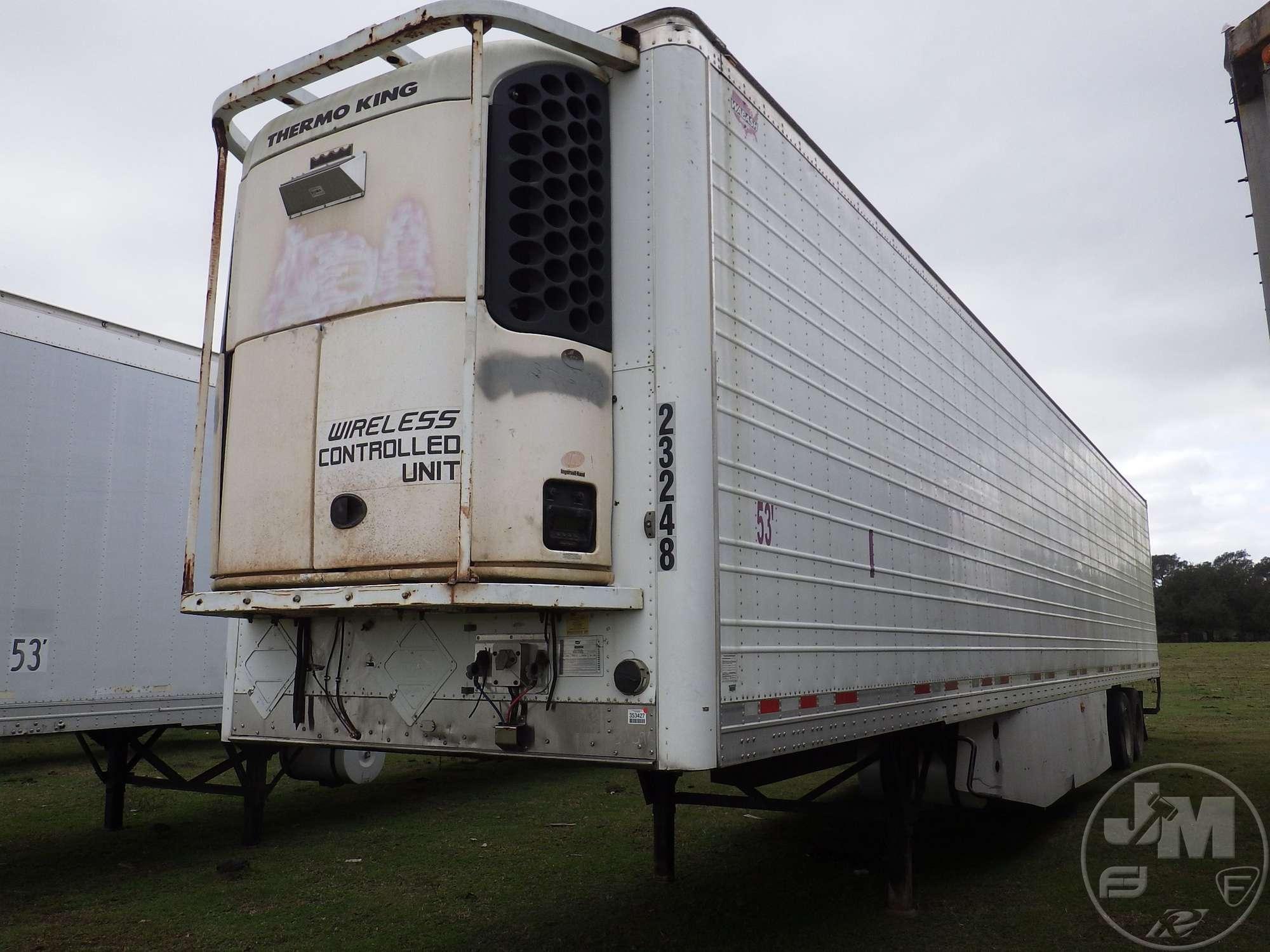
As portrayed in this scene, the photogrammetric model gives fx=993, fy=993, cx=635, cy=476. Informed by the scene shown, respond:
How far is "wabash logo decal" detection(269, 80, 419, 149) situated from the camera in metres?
4.06

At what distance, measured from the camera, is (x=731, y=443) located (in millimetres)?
3939

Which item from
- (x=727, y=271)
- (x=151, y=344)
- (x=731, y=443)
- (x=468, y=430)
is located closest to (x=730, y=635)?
(x=731, y=443)

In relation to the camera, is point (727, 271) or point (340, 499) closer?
point (340, 499)

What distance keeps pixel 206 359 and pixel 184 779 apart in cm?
504

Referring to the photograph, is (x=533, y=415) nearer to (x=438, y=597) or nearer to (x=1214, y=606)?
(x=438, y=597)

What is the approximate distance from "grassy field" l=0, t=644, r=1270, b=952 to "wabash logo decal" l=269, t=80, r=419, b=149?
413cm

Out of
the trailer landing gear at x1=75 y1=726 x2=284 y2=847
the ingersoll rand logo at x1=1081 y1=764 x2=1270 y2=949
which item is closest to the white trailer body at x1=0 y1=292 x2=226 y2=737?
the trailer landing gear at x1=75 y1=726 x2=284 y2=847

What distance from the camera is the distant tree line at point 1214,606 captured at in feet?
227

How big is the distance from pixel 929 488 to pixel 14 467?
6017 millimetres

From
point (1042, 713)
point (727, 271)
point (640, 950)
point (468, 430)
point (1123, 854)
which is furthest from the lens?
point (1042, 713)

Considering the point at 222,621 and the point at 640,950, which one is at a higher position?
the point at 222,621

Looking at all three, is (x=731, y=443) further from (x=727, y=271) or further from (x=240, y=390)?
(x=240, y=390)

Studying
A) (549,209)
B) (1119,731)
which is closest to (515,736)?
(549,209)

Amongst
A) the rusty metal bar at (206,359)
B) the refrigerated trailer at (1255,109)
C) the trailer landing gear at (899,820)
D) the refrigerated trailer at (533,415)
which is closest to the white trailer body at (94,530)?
the refrigerated trailer at (533,415)
